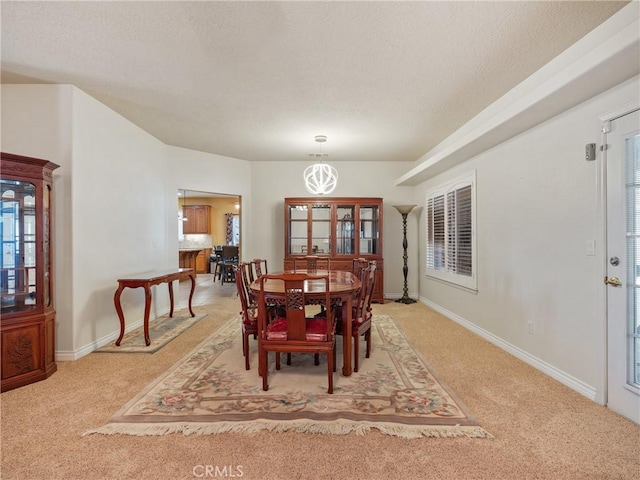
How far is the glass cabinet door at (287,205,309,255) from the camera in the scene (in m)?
5.79

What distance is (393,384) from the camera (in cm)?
251

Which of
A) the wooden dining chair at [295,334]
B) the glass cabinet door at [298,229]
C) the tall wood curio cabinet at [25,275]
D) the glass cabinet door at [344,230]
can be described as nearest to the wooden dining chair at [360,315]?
the wooden dining chair at [295,334]

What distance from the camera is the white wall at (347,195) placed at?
6.12 metres

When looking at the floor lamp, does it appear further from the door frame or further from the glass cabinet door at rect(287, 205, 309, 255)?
the door frame

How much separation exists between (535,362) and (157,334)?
4.14m

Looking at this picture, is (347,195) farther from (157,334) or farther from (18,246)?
(18,246)

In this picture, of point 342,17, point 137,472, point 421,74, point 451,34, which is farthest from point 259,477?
point 421,74

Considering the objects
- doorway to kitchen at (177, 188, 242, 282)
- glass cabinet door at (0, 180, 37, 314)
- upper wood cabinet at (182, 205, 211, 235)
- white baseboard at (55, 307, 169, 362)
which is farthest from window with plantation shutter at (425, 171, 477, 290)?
upper wood cabinet at (182, 205, 211, 235)

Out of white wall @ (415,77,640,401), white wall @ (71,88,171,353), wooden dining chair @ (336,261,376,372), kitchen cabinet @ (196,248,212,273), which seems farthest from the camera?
kitchen cabinet @ (196,248,212,273)

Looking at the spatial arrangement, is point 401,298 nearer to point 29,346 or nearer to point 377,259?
point 377,259

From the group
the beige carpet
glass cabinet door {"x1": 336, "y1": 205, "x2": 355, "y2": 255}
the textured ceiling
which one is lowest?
the beige carpet

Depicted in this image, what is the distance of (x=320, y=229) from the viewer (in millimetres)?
5773

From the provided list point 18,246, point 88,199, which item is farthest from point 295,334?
point 88,199

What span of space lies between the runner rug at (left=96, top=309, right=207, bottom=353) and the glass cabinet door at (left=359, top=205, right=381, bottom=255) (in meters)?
2.96
